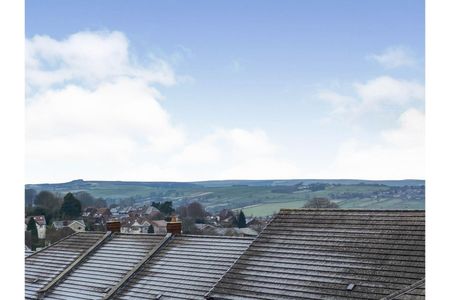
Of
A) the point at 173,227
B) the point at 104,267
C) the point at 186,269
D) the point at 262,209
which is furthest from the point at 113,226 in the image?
the point at 262,209

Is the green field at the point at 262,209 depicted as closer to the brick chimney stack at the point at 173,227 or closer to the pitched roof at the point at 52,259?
the pitched roof at the point at 52,259

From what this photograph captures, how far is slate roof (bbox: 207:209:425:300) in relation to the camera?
7734mm

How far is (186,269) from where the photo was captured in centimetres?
1087

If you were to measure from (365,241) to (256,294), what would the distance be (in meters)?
1.80

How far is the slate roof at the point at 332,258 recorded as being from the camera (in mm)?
7734

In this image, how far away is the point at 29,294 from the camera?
11.9m

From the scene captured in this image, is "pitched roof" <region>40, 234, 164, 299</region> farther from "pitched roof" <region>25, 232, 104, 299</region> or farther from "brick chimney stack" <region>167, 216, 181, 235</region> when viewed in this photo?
"pitched roof" <region>25, 232, 104, 299</region>

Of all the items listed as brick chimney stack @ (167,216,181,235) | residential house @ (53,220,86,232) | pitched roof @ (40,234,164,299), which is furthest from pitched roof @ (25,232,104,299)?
residential house @ (53,220,86,232)

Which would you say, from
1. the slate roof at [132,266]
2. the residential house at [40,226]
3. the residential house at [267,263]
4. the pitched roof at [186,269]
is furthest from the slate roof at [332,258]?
the residential house at [40,226]

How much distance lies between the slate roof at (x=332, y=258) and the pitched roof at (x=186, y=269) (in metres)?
1.11

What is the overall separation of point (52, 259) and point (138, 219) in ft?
86.8
